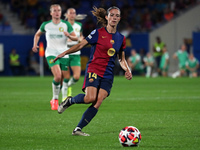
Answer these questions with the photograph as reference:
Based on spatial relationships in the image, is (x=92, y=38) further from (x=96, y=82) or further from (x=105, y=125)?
(x=105, y=125)

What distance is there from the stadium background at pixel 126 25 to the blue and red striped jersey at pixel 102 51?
24714mm

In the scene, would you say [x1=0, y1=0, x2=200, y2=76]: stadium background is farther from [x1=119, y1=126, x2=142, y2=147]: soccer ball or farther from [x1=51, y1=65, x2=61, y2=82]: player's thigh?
[x1=119, y1=126, x2=142, y2=147]: soccer ball

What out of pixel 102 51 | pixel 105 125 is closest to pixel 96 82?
pixel 102 51

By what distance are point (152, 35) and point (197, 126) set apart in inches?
1008

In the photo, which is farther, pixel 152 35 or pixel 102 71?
pixel 152 35

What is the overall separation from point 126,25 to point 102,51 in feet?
88.4

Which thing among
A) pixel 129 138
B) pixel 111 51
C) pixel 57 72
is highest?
pixel 111 51

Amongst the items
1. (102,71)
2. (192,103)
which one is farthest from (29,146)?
(192,103)

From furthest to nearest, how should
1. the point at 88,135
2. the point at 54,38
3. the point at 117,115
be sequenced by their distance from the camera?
the point at 54,38 → the point at 117,115 → the point at 88,135

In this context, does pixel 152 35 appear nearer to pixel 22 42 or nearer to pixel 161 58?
pixel 161 58

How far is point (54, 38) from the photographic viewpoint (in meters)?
12.6

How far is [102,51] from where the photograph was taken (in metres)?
7.82

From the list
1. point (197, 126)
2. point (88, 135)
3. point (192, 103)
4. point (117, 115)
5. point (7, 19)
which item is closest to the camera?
point (88, 135)

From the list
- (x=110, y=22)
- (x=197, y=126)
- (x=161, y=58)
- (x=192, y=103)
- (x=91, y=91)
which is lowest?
(x=161, y=58)
